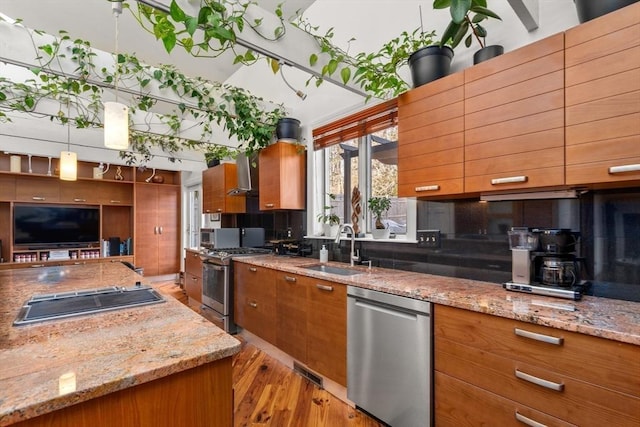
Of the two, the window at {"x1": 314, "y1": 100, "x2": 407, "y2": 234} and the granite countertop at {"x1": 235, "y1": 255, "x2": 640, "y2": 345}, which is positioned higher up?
the window at {"x1": 314, "y1": 100, "x2": 407, "y2": 234}

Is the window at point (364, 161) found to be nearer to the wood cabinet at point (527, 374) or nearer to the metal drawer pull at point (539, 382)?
the wood cabinet at point (527, 374)

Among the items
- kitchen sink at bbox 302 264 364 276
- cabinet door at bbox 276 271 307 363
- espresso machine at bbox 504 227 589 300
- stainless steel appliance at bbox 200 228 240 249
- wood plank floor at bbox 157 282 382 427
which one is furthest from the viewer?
stainless steel appliance at bbox 200 228 240 249

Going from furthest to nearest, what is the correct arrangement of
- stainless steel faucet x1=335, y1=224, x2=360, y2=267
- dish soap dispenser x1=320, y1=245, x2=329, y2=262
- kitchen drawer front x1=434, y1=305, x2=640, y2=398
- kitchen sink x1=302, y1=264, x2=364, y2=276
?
dish soap dispenser x1=320, y1=245, x2=329, y2=262
stainless steel faucet x1=335, y1=224, x2=360, y2=267
kitchen sink x1=302, y1=264, x2=364, y2=276
kitchen drawer front x1=434, y1=305, x2=640, y2=398

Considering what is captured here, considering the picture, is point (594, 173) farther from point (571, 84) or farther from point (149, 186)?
point (149, 186)

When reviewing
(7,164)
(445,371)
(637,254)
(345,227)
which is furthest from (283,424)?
(7,164)

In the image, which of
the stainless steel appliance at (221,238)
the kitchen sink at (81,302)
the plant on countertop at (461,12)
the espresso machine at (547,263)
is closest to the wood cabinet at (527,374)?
the espresso machine at (547,263)

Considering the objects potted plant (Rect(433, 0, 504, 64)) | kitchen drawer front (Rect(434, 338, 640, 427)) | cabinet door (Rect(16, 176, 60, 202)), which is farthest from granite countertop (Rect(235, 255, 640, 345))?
cabinet door (Rect(16, 176, 60, 202))

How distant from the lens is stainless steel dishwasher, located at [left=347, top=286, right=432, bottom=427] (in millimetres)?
1540

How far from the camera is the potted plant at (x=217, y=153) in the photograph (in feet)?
15.1

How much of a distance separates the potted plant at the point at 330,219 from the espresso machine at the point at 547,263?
1.66 metres

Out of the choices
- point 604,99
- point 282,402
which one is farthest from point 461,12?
point 282,402

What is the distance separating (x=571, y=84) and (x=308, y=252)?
2496mm

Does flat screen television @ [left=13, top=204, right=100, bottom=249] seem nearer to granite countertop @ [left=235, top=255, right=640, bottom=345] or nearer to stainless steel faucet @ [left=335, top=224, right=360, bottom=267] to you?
stainless steel faucet @ [left=335, top=224, right=360, bottom=267]

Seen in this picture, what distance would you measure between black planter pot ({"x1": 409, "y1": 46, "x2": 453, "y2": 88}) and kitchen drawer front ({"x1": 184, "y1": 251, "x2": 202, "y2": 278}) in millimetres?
3491
